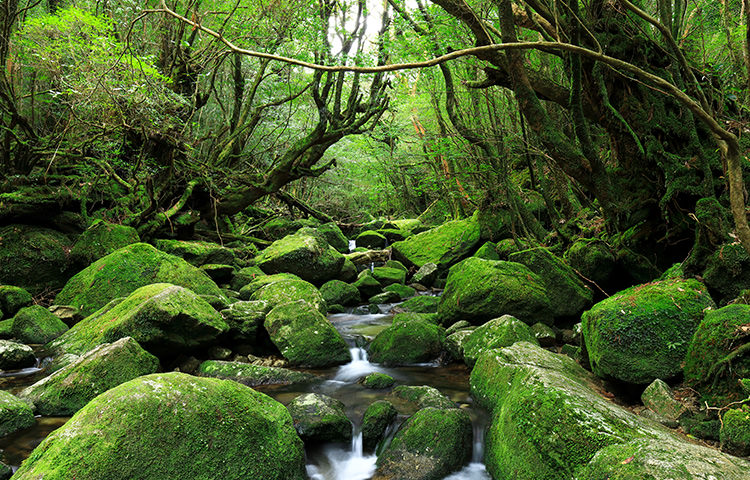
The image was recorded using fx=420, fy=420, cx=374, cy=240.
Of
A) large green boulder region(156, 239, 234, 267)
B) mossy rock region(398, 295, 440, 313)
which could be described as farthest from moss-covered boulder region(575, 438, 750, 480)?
large green boulder region(156, 239, 234, 267)

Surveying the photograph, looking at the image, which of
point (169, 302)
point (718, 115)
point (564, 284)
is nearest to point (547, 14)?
point (718, 115)

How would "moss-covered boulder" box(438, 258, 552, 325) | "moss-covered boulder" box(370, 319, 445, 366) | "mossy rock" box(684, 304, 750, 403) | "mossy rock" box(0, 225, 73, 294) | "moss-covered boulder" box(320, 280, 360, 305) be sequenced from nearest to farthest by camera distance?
"mossy rock" box(684, 304, 750, 403) < "moss-covered boulder" box(370, 319, 445, 366) < "moss-covered boulder" box(438, 258, 552, 325) < "mossy rock" box(0, 225, 73, 294) < "moss-covered boulder" box(320, 280, 360, 305)

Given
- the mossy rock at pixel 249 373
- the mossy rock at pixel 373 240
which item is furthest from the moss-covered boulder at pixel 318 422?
the mossy rock at pixel 373 240

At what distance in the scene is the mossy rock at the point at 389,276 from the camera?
12.1m

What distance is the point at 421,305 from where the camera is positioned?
940 cm

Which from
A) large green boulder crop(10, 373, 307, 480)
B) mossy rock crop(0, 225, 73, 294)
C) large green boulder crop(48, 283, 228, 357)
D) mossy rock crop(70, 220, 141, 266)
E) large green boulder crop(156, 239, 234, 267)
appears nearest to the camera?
large green boulder crop(10, 373, 307, 480)

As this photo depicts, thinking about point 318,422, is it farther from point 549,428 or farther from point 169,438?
point 549,428

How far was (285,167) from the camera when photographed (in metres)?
12.2

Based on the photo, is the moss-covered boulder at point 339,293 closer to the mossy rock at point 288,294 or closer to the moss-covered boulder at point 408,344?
the mossy rock at point 288,294

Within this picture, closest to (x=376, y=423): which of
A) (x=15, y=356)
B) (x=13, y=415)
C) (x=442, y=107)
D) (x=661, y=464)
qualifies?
(x=661, y=464)

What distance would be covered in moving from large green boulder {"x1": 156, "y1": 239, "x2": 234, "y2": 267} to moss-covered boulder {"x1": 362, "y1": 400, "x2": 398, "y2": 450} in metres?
7.36

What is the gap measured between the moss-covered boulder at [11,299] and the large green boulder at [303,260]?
4.80 m

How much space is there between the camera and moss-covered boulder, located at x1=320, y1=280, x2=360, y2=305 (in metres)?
10.4

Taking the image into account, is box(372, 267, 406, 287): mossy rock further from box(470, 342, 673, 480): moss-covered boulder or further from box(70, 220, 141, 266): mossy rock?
box(470, 342, 673, 480): moss-covered boulder
